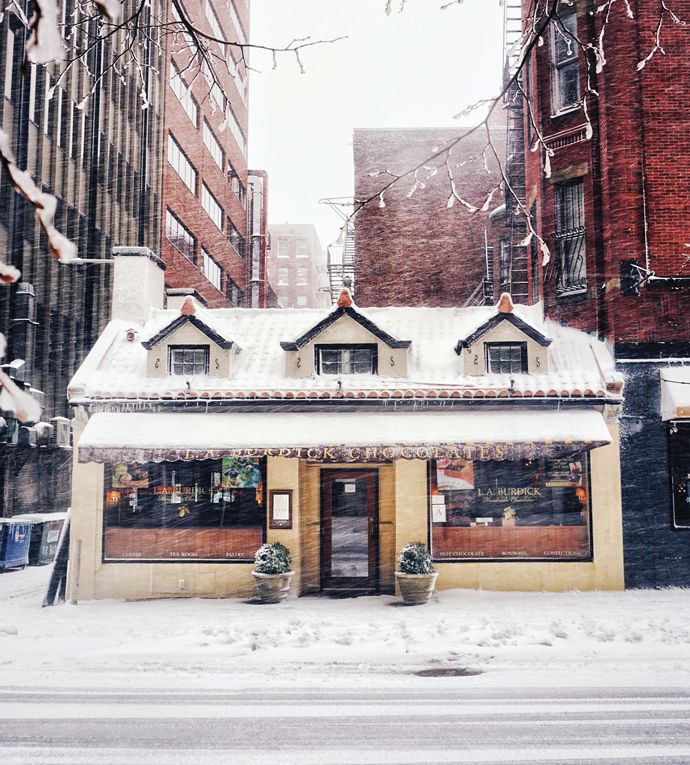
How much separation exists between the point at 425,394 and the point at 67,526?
795 cm

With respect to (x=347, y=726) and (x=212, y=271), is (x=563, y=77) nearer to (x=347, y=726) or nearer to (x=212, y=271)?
(x=347, y=726)

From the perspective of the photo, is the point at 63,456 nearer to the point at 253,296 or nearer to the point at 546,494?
the point at 546,494

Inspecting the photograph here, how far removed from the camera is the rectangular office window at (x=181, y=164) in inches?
1342

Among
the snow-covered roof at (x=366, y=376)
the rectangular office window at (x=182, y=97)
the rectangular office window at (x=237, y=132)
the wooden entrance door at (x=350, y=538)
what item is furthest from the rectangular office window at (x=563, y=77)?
the rectangular office window at (x=237, y=132)

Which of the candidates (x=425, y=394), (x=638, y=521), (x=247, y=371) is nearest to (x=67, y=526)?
(x=247, y=371)

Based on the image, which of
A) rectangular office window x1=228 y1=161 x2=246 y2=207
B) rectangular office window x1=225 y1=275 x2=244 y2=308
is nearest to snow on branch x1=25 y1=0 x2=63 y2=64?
rectangular office window x1=225 y1=275 x2=244 y2=308

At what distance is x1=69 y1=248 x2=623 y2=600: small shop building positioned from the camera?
14711 mm

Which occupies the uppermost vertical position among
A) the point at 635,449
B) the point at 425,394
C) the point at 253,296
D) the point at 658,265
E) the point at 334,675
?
the point at 253,296

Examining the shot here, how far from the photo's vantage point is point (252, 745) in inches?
279

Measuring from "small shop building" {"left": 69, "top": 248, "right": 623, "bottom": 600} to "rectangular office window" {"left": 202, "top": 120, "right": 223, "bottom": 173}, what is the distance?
26.3 m

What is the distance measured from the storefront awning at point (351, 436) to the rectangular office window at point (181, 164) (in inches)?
861

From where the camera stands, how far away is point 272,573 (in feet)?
47.8

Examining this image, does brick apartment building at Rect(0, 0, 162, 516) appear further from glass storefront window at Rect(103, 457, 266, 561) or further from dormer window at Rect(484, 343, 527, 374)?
dormer window at Rect(484, 343, 527, 374)

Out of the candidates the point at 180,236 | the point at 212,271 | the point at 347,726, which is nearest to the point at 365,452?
the point at 347,726
